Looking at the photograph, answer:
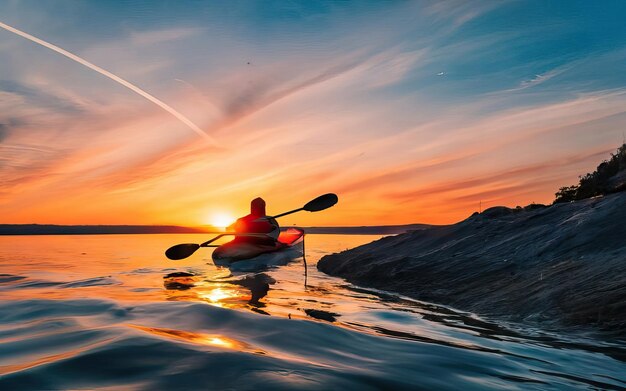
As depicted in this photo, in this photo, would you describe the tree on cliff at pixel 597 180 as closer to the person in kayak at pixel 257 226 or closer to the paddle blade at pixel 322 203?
the paddle blade at pixel 322 203

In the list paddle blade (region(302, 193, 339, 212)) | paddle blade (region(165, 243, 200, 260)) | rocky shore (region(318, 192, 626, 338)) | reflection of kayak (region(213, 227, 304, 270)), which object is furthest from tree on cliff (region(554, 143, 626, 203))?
paddle blade (region(165, 243, 200, 260))

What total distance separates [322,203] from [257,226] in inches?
151

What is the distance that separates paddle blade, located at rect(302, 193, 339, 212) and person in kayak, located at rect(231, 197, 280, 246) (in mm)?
2606

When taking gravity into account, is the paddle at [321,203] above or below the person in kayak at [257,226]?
above

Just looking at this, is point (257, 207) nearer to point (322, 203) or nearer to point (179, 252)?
point (322, 203)

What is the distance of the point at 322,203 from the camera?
62.8 ft

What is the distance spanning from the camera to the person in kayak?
20.1m

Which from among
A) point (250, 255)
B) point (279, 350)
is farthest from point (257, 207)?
point (279, 350)

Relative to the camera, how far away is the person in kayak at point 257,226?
20.1 metres

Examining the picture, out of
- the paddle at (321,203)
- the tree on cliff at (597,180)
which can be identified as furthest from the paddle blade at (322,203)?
the tree on cliff at (597,180)

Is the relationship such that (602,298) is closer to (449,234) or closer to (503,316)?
(503,316)

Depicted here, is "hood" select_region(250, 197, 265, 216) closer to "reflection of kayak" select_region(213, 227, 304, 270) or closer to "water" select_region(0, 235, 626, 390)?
"reflection of kayak" select_region(213, 227, 304, 270)

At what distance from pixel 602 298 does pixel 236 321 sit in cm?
538

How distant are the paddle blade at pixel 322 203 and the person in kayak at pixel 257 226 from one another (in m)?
2.61
